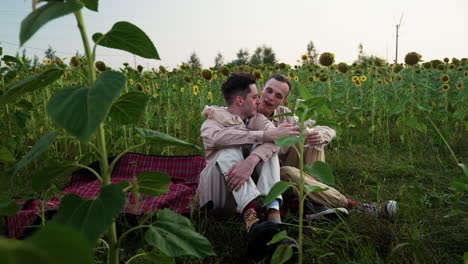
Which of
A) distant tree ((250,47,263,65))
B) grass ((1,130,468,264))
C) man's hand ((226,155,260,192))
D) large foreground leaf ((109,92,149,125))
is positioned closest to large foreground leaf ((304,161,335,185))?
grass ((1,130,468,264))

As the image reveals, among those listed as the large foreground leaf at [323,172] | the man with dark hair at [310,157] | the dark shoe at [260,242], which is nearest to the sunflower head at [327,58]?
the man with dark hair at [310,157]

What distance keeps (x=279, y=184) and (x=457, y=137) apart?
8.03 feet

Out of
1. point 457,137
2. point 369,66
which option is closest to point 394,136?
point 457,137

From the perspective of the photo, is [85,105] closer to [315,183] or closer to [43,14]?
[43,14]

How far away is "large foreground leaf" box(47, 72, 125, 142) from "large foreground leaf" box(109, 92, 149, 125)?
6.4 inches

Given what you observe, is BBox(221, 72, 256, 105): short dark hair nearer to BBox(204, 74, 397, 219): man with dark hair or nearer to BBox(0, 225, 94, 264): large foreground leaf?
BBox(204, 74, 397, 219): man with dark hair

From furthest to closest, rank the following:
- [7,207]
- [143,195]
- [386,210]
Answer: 1. [143,195]
2. [386,210]
3. [7,207]

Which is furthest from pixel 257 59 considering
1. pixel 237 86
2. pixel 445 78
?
pixel 237 86

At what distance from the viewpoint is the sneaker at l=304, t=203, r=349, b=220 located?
1.59 meters

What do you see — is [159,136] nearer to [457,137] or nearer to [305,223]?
[305,223]

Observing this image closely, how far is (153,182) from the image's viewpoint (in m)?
0.78

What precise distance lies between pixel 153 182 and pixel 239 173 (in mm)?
817

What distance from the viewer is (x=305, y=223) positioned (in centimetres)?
162

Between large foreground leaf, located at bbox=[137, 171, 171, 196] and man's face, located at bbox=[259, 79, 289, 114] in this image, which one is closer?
large foreground leaf, located at bbox=[137, 171, 171, 196]
